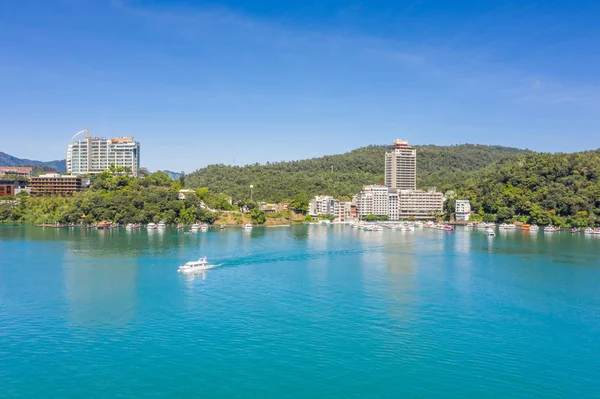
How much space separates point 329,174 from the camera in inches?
4085

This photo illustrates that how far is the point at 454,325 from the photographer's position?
60.3ft

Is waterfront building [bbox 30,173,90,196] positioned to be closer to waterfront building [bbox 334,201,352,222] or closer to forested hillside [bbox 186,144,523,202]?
forested hillside [bbox 186,144,523,202]

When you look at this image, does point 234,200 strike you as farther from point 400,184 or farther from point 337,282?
point 337,282

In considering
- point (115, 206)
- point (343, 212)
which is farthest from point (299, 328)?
point (343, 212)

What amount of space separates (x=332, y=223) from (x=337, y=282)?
47.3 meters

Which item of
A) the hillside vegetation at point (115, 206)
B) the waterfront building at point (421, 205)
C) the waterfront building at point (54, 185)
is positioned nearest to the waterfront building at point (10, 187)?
the waterfront building at point (54, 185)

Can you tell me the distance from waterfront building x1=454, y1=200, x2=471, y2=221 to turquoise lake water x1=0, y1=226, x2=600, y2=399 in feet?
134

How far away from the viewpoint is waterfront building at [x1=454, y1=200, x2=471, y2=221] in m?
73.3

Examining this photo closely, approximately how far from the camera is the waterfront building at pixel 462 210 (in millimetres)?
73269

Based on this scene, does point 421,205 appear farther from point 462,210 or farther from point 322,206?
point 322,206

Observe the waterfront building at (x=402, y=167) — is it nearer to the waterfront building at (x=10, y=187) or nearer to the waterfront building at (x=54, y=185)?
the waterfront building at (x=54, y=185)

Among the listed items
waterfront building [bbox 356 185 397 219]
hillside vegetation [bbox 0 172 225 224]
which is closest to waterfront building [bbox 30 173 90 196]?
hillside vegetation [bbox 0 172 225 224]

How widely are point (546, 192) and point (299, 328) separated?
56.7 metres

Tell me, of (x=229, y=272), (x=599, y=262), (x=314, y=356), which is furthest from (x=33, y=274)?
(x=599, y=262)
